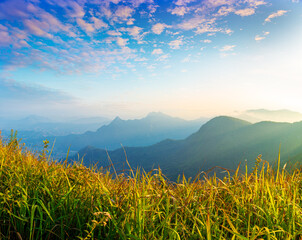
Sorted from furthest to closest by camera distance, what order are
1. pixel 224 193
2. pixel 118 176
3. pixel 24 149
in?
pixel 24 149, pixel 118 176, pixel 224 193

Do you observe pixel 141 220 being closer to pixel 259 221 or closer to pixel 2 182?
pixel 259 221

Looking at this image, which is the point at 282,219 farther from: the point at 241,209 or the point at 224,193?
the point at 224,193

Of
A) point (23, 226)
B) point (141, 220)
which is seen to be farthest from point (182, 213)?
point (23, 226)

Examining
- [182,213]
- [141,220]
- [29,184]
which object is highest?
[29,184]

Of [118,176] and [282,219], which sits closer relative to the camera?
[282,219]

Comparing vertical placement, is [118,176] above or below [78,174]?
below

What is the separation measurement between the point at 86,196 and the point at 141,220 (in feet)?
3.64

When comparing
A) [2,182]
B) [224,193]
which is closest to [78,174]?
[2,182]

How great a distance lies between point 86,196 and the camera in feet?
9.33

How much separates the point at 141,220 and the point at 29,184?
2.09m

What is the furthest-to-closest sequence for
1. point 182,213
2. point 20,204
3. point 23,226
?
point 182,213
point 20,204
point 23,226

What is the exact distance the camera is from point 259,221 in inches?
101

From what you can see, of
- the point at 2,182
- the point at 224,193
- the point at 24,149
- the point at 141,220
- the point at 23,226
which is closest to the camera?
the point at 141,220

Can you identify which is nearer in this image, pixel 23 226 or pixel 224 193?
pixel 23 226
